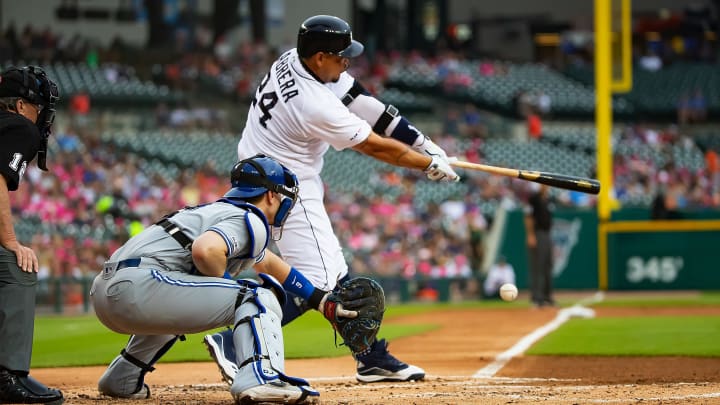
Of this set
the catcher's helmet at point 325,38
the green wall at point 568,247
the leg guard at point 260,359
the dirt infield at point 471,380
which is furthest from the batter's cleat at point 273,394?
the green wall at point 568,247

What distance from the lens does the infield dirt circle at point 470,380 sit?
5199 millimetres

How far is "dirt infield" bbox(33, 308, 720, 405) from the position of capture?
5.20m

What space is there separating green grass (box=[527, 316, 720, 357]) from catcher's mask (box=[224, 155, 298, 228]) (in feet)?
12.7

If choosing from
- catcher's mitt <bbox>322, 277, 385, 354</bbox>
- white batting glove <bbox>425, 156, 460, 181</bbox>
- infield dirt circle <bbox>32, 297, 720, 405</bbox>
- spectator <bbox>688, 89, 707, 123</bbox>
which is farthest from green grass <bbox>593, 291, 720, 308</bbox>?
spectator <bbox>688, 89, 707, 123</bbox>

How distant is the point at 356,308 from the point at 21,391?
1613 mm

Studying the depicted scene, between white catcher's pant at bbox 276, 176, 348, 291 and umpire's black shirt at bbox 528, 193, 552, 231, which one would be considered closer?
white catcher's pant at bbox 276, 176, 348, 291

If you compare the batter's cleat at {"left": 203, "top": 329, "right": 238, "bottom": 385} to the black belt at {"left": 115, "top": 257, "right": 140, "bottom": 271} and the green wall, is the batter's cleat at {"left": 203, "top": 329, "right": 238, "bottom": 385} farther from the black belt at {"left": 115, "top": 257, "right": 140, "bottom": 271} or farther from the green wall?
the green wall

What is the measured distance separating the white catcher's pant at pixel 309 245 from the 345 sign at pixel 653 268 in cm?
1290

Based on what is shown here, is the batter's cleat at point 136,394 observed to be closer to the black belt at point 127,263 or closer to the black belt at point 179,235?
the black belt at point 127,263

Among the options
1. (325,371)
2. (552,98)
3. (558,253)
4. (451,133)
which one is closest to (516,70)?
(552,98)

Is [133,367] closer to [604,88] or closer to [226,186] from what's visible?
[604,88]

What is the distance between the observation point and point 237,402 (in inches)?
182

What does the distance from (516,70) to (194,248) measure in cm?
2634

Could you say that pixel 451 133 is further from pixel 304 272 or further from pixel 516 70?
pixel 304 272
